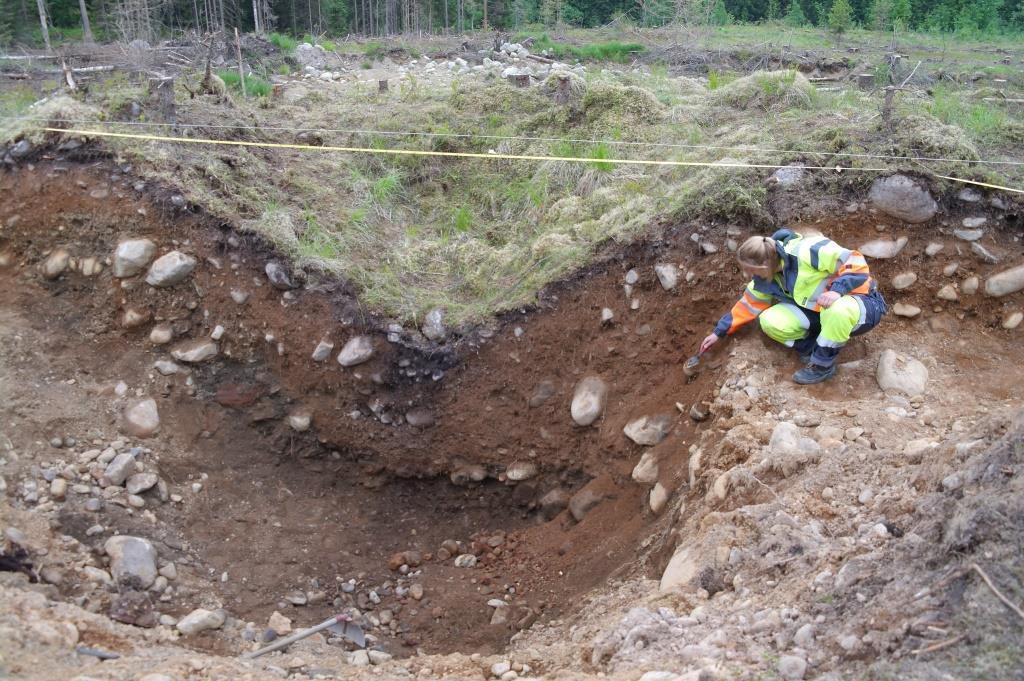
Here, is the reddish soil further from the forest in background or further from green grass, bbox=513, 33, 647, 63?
green grass, bbox=513, 33, 647, 63

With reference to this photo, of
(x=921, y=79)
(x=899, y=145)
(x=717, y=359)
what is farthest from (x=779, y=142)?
(x=921, y=79)

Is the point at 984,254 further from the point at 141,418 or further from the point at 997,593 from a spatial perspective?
the point at 141,418

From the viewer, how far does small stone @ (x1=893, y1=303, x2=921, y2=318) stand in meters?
4.66

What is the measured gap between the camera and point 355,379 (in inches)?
201

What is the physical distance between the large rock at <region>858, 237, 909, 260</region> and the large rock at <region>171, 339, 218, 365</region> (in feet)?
14.1

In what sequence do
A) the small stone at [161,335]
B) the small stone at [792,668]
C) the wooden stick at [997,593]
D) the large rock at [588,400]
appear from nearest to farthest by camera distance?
the wooden stick at [997,593] < the small stone at [792,668] < the large rock at [588,400] < the small stone at [161,335]

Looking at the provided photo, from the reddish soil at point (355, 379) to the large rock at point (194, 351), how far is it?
0.25ft

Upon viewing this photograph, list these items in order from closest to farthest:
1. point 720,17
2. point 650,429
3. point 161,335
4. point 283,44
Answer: point 650,429
point 161,335
point 283,44
point 720,17

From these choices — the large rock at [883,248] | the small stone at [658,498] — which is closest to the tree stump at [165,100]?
the small stone at [658,498]

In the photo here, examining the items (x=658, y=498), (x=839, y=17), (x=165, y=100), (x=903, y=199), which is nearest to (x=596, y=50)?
(x=839, y=17)

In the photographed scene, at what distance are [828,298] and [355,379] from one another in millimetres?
2972

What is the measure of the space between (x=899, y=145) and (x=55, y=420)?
5683 millimetres

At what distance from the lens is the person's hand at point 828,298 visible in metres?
4.15

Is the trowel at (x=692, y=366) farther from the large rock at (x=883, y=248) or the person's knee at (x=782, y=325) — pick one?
the large rock at (x=883, y=248)
